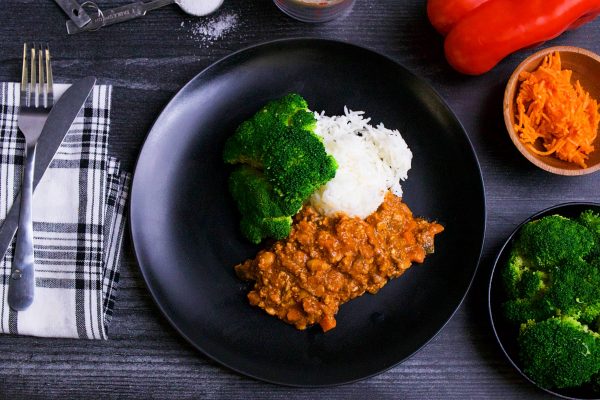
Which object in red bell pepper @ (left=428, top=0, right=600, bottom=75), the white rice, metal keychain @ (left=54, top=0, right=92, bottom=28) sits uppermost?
metal keychain @ (left=54, top=0, right=92, bottom=28)

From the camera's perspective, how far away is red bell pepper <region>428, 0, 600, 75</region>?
9.22 ft

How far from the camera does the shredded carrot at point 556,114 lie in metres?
2.87

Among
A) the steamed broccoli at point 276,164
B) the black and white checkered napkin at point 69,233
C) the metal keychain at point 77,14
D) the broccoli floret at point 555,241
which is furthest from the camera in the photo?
Result: the metal keychain at point 77,14

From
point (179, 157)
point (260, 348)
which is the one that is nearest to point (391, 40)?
point (179, 157)

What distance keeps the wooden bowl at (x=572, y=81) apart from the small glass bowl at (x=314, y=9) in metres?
0.95

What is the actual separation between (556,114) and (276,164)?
1.39 m

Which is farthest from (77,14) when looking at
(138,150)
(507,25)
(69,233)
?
(507,25)

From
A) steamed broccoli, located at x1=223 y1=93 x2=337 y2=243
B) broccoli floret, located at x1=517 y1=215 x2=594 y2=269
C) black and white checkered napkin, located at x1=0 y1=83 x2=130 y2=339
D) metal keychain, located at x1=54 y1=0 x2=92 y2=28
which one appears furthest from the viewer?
metal keychain, located at x1=54 y1=0 x2=92 y2=28

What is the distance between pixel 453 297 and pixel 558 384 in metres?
0.62

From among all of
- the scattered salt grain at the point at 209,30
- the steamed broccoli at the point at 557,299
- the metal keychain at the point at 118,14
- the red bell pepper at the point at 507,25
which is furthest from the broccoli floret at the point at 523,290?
the metal keychain at the point at 118,14

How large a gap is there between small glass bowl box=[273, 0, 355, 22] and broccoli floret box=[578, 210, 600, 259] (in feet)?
5.31

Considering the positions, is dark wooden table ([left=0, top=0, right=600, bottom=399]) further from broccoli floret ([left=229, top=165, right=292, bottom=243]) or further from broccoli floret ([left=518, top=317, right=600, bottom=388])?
broccoli floret ([left=229, top=165, right=292, bottom=243])

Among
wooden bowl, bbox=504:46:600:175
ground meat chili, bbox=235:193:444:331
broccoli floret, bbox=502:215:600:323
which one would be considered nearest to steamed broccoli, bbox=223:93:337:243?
ground meat chili, bbox=235:193:444:331

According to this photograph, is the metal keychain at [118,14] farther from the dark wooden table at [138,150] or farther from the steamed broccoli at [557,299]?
the steamed broccoli at [557,299]
